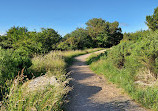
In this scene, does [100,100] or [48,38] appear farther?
[48,38]

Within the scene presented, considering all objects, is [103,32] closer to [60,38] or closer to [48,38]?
[60,38]

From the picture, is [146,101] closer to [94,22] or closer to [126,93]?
[126,93]

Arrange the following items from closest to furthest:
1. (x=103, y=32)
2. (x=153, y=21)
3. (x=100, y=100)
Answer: (x=100, y=100)
(x=153, y=21)
(x=103, y=32)

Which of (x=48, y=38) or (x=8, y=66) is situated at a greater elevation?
(x=48, y=38)

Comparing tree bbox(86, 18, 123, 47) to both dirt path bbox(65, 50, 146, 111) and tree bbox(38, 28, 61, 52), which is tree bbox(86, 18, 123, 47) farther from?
dirt path bbox(65, 50, 146, 111)

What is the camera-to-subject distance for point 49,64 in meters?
7.76

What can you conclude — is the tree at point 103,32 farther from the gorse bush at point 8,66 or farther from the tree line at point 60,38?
the gorse bush at point 8,66

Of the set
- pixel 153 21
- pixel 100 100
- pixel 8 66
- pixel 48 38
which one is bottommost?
pixel 100 100

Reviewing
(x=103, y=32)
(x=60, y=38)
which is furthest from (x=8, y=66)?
(x=103, y=32)

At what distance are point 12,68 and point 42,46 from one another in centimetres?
486

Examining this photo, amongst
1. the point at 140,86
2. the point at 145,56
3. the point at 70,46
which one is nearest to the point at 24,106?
the point at 140,86

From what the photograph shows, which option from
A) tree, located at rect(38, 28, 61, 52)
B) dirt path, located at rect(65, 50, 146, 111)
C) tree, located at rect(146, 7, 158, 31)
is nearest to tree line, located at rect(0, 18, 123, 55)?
tree, located at rect(38, 28, 61, 52)

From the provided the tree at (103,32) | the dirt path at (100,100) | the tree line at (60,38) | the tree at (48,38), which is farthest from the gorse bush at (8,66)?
the tree at (103,32)

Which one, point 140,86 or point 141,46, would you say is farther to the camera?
point 141,46
